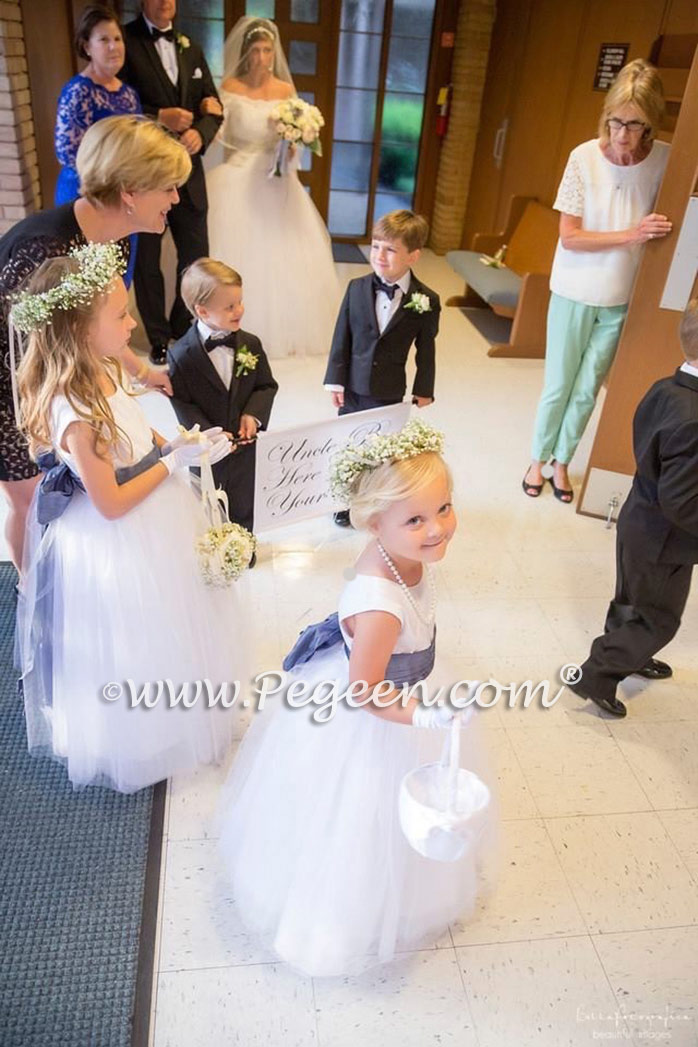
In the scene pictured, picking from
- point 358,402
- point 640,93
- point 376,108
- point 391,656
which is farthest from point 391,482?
point 376,108

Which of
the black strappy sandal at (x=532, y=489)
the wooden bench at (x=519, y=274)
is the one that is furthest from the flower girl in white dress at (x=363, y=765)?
the wooden bench at (x=519, y=274)

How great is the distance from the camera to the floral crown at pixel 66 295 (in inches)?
68.3

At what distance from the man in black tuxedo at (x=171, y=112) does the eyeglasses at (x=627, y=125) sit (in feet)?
7.13

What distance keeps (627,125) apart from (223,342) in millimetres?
1657

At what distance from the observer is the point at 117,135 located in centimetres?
211

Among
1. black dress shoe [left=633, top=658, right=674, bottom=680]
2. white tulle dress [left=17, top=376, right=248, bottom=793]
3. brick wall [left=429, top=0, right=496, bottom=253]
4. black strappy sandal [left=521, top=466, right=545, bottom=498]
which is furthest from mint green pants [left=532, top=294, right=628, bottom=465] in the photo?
brick wall [left=429, top=0, right=496, bottom=253]

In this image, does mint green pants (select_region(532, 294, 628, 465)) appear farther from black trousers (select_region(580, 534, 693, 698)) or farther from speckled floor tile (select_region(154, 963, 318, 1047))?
speckled floor tile (select_region(154, 963, 318, 1047))

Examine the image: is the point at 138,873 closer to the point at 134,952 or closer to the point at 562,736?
the point at 134,952

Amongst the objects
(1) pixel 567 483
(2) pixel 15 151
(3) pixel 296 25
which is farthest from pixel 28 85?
(1) pixel 567 483

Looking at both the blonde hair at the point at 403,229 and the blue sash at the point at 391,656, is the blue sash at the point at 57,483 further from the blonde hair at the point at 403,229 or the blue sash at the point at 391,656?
the blonde hair at the point at 403,229

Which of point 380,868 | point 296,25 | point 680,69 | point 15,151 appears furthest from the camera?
point 296,25

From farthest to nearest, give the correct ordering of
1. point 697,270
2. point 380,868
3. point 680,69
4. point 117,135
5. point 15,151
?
point 15,151 < point 680,69 < point 697,270 < point 117,135 < point 380,868

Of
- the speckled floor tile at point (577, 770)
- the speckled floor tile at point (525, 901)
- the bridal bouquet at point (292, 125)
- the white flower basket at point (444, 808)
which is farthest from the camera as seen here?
the bridal bouquet at point (292, 125)

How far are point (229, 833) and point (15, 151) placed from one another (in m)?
4.13
